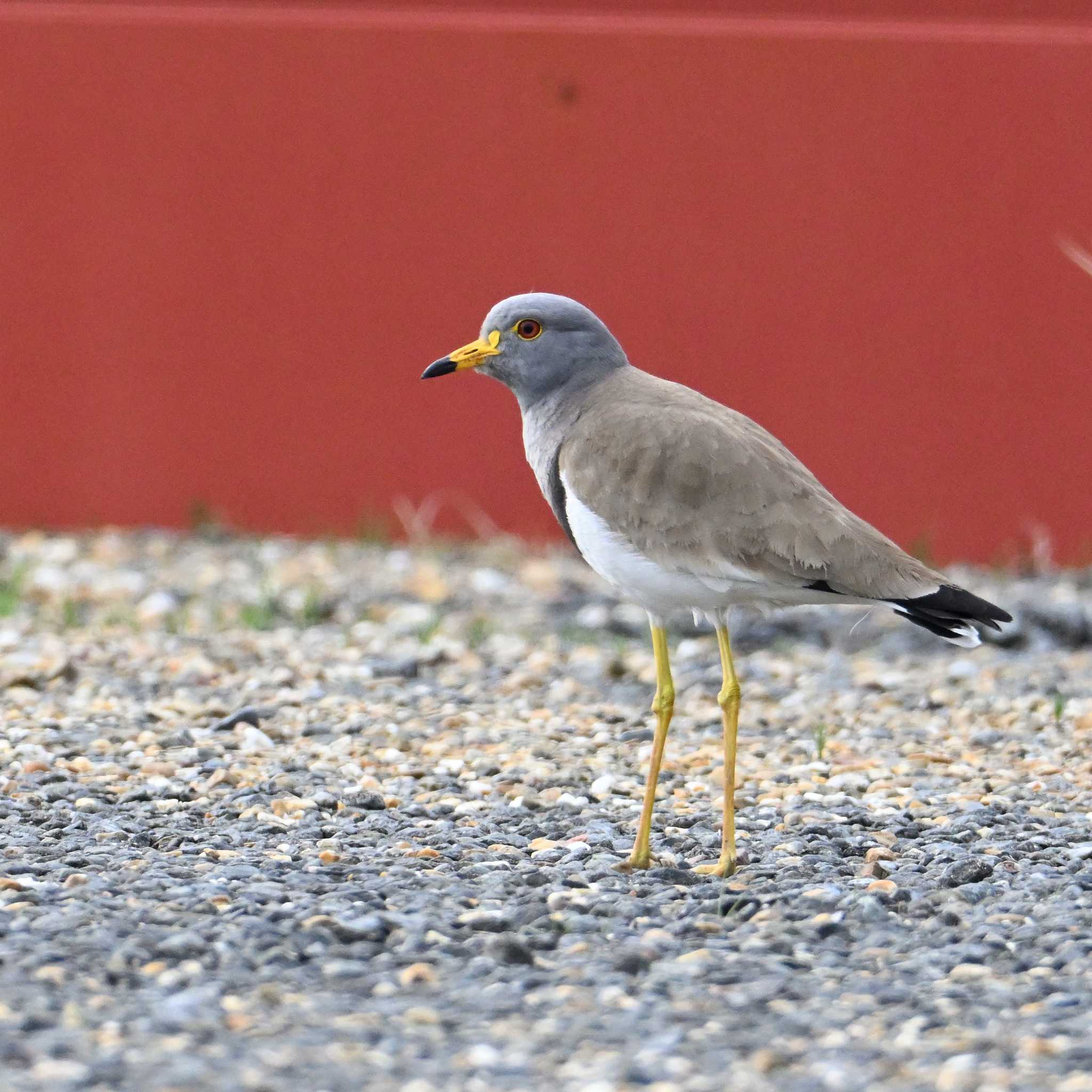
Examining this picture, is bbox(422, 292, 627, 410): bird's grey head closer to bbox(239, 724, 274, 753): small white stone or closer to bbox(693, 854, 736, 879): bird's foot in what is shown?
bbox(693, 854, 736, 879): bird's foot

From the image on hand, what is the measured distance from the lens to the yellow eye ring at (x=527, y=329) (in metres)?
4.52

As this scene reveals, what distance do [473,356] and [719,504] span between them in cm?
89

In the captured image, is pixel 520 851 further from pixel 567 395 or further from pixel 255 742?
pixel 255 742

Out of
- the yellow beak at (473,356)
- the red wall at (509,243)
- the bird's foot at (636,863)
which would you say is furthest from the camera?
the red wall at (509,243)

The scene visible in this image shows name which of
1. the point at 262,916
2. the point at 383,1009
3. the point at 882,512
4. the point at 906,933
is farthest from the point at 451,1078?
the point at 882,512

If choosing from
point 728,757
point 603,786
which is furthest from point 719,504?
point 603,786

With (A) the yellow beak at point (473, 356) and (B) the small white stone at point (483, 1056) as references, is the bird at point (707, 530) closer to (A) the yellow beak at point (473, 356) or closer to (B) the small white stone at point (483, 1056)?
(A) the yellow beak at point (473, 356)

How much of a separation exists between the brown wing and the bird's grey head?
10.5 inches

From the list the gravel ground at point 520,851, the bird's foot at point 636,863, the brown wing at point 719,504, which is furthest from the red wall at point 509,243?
the bird's foot at point 636,863

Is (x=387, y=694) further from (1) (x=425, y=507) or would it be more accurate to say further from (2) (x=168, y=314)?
(2) (x=168, y=314)

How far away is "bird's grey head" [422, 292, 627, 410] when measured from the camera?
177 inches

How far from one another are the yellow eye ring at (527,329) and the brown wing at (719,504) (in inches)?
14.4

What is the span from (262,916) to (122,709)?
2.29m

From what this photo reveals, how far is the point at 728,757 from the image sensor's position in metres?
4.17
